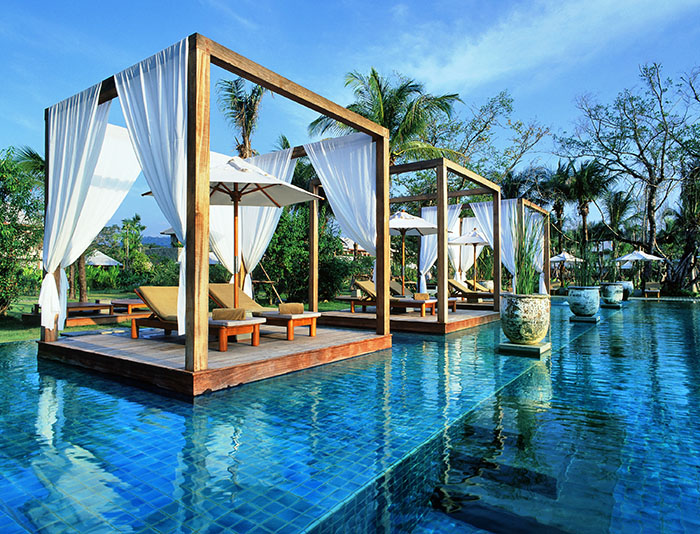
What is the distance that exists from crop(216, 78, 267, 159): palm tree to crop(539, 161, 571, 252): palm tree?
65.8ft

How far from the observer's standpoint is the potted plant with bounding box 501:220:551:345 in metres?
5.72

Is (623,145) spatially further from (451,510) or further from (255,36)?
(451,510)

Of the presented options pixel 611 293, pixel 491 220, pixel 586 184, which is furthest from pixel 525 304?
pixel 586 184

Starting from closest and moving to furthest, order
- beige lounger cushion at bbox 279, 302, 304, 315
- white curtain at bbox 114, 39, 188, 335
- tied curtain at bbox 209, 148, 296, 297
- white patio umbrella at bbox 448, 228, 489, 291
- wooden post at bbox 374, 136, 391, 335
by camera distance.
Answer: white curtain at bbox 114, 39, 188, 335 < beige lounger cushion at bbox 279, 302, 304, 315 < wooden post at bbox 374, 136, 391, 335 < tied curtain at bbox 209, 148, 296, 297 < white patio umbrella at bbox 448, 228, 489, 291

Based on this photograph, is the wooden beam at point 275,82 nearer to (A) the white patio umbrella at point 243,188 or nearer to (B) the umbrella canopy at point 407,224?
(A) the white patio umbrella at point 243,188

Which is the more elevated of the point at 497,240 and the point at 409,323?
the point at 497,240

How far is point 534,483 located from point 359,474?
836 millimetres

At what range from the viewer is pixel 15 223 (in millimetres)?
7809

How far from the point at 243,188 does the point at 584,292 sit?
7783 mm

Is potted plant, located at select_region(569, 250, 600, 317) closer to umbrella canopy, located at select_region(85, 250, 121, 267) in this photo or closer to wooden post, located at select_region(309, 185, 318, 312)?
wooden post, located at select_region(309, 185, 318, 312)

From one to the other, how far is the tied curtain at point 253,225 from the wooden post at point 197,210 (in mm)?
3377

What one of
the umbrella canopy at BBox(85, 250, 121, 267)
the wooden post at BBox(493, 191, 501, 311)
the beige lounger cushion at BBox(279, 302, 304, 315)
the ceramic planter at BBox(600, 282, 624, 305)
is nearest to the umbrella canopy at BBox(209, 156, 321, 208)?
the beige lounger cushion at BBox(279, 302, 304, 315)

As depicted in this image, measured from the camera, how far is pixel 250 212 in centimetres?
746

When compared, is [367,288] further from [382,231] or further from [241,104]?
[241,104]
